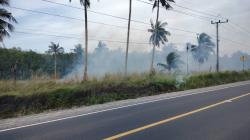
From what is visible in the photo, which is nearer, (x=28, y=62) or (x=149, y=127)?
(x=149, y=127)

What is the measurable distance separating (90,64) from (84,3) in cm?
9695

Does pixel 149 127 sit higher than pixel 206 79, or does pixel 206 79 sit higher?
pixel 206 79

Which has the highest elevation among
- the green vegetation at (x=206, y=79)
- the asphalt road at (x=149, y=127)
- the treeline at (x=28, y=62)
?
the treeline at (x=28, y=62)

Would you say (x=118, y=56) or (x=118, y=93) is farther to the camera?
(x=118, y=56)

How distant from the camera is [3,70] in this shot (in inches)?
2286

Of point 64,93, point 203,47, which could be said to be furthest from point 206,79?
point 203,47

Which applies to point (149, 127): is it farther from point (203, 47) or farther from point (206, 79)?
point (203, 47)

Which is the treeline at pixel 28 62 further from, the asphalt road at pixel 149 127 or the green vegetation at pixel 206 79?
the asphalt road at pixel 149 127

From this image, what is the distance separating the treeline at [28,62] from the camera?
191 feet

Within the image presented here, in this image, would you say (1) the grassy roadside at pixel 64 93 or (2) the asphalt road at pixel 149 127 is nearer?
(2) the asphalt road at pixel 149 127

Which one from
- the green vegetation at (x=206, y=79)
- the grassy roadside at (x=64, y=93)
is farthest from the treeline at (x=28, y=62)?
the grassy roadside at (x=64, y=93)

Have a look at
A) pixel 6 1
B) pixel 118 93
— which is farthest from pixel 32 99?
pixel 6 1

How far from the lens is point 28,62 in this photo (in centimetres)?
6644

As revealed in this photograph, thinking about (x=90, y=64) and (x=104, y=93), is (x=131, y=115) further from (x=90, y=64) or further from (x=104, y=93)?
(x=90, y=64)
